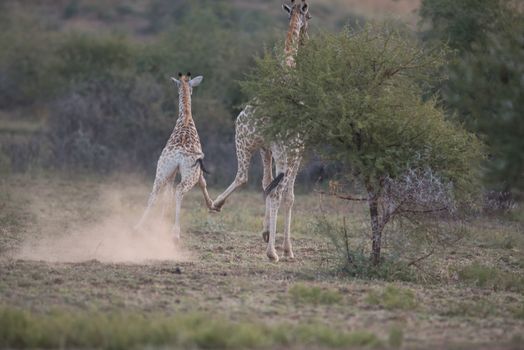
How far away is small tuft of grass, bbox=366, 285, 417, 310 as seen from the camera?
9.09 meters

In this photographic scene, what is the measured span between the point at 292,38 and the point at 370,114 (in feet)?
7.85

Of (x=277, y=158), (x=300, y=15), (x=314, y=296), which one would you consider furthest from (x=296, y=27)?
(x=314, y=296)

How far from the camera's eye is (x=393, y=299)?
30.0 ft

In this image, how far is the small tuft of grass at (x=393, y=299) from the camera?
9086mm

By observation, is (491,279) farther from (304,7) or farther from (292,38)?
(304,7)

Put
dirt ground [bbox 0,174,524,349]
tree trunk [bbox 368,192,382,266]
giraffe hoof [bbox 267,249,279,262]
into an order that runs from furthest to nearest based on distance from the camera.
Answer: giraffe hoof [bbox 267,249,279,262] < tree trunk [bbox 368,192,382,266] < dirt ground [bbox 0,174,524,349]

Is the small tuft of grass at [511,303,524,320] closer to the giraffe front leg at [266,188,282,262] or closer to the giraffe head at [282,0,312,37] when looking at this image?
the giraffe front leg at [266,188,282,262]

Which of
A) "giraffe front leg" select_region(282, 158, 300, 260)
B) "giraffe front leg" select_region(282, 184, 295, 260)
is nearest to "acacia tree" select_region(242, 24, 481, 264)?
"giraffe front leg" select_region(282, 158, 300, 260)

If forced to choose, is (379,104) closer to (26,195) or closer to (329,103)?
(329,103)

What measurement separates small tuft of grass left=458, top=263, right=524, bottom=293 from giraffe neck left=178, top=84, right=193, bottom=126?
467 centimetres

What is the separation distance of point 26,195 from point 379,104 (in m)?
9.65

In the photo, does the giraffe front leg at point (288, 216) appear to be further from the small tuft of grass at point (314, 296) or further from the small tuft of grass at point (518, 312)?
the small tuft of grass at point (518, 312)

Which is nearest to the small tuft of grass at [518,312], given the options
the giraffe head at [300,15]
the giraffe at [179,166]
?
the giraffe at [179,166]

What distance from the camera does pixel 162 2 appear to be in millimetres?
54719
